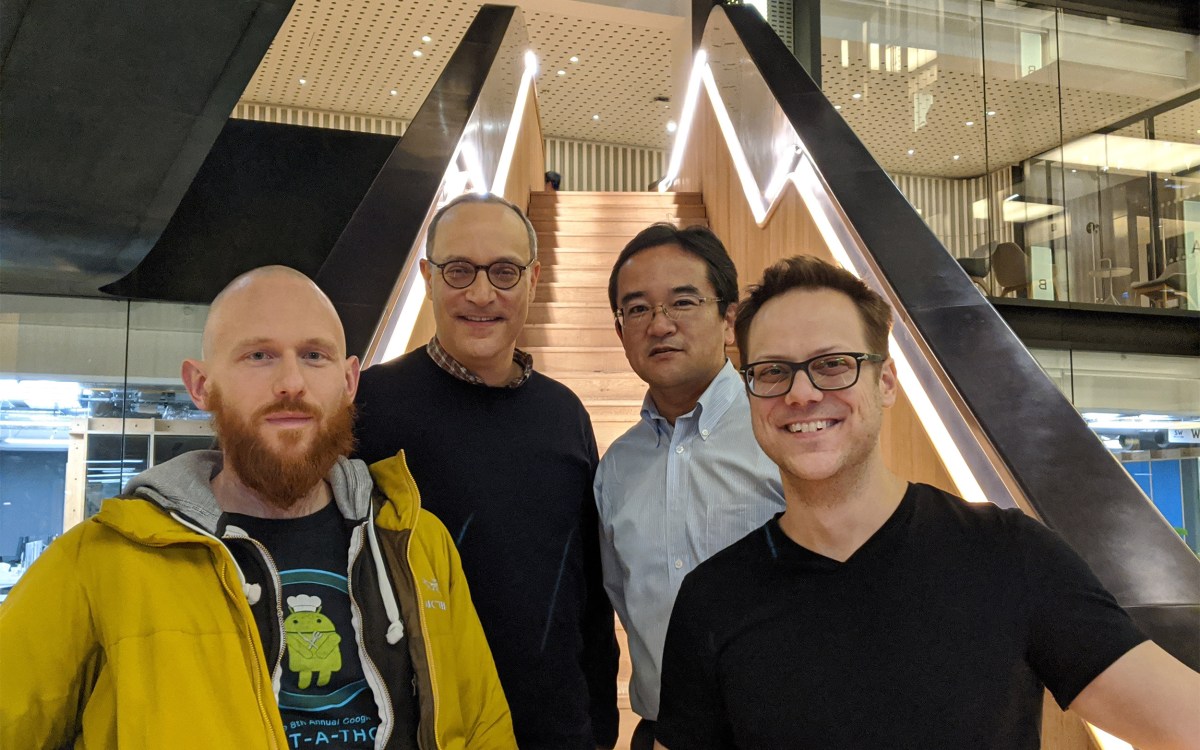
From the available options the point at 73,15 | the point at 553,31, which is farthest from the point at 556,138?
the point at 73,15

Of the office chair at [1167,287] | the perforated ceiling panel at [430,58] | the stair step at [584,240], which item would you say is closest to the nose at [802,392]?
the stair step at [584,240]

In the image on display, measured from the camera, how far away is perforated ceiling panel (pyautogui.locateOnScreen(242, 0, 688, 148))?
29.4 ft

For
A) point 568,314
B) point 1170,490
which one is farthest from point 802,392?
point 1170,490

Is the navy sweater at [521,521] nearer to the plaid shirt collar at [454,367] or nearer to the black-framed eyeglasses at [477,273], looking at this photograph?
the plaid shirt collar at [454,367]

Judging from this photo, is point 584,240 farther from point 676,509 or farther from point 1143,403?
point 1143,403

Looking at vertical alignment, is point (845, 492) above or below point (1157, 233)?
below

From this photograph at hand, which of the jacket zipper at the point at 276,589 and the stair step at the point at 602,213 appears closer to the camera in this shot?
the jacket zipper at the point at 276,589

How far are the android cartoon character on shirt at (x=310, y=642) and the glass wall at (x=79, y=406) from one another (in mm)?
3828

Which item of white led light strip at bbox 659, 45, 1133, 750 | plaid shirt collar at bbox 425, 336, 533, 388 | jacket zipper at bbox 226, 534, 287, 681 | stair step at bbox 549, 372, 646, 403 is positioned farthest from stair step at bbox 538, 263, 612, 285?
jacket zipper at bbox 226, 534, 287, 681

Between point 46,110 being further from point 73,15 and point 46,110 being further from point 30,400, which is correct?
point 30,400

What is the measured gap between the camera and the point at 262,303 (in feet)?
4.45

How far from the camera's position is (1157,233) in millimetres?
7613

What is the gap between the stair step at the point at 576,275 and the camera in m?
5.21

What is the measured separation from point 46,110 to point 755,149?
355 centimetres
